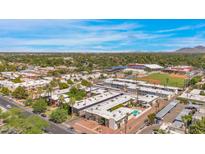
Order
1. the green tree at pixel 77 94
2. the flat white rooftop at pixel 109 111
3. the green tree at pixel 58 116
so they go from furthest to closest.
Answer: the green tree at pixel 77 94 → the flat white rooftop at pixel 109 111 → the green tree at pixel 58 116

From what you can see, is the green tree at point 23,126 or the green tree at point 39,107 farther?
the green tree at point 39,107

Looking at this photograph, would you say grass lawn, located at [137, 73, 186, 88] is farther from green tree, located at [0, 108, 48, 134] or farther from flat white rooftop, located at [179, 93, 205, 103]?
green tree, located at [0, 108, 48, 134]

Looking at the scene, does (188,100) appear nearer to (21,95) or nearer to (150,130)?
(150,130)

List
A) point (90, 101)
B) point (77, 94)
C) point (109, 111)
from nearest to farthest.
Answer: point (109, 111)
point (90, 101)
point (77, 94)

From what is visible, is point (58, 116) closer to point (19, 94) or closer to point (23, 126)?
point (23, 126)

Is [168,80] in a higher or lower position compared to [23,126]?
higher

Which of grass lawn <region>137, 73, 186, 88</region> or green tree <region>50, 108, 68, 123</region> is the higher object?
grass lawn <region>137, 73, 186, 88</region>

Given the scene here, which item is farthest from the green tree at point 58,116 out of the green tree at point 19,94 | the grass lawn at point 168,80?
the grass lawn at point 168,80

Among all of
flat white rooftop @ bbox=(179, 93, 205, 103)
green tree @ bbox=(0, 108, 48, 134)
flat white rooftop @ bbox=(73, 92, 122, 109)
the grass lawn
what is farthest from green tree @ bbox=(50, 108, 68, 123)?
the grass lawn

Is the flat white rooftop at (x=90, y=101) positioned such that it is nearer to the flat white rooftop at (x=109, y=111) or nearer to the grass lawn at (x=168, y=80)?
the flat white rooftop at (x=109, y=111)

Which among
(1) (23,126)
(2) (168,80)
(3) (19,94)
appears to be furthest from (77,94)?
(2) (168,80)
